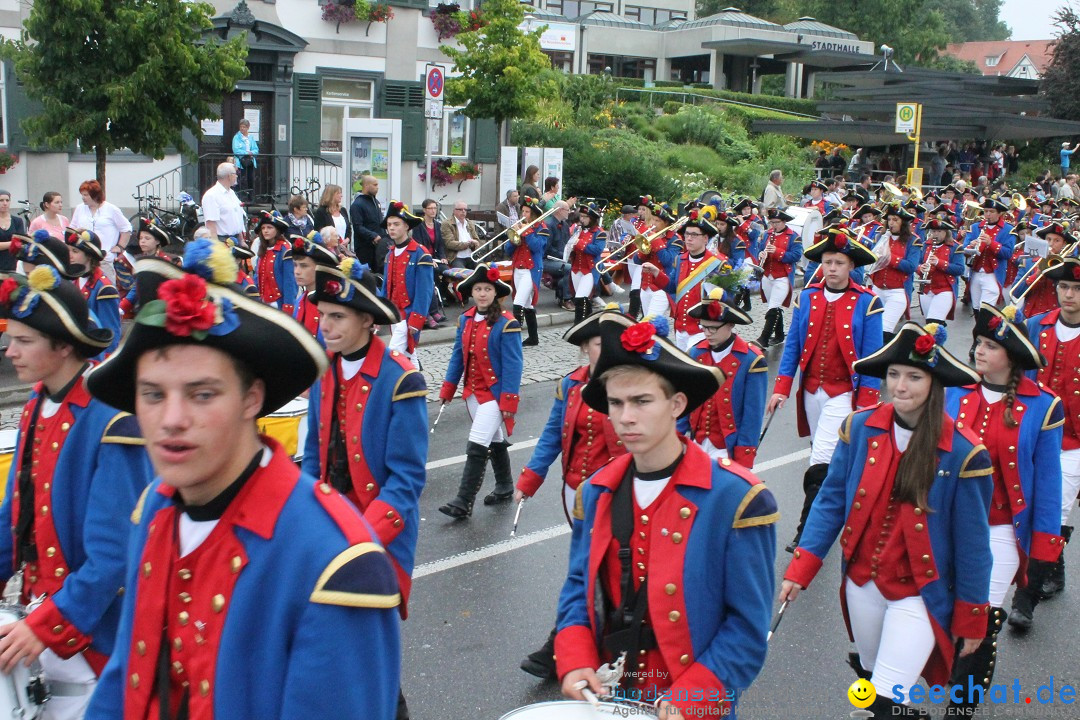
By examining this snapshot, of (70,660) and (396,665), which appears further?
(70,660)

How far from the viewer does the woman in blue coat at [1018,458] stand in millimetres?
5602

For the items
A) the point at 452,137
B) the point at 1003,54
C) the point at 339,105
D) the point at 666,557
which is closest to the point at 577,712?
the point at 666,557

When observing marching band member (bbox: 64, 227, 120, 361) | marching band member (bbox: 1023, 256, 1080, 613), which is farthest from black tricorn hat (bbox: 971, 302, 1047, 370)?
marching band member (bbox: 64, 227, 120, 361)

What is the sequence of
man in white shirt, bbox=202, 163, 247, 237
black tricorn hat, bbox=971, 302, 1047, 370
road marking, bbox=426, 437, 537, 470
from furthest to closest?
man in white shirt, bbox=202, 163, 247, 237 → road marking, bbox=426, 437, 537, 470 → black tricorn hat, bbox=971, 302, 1047, 370

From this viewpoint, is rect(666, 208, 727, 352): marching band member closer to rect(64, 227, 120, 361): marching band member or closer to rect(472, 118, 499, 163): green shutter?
rect(64, 227, 120, 361): marching band member

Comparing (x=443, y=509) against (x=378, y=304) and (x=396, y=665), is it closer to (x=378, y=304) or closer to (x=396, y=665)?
(x=378, y=304)

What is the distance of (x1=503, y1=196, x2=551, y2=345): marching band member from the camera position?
15453 mm

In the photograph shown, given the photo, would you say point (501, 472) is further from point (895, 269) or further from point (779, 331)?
point (779, 331)

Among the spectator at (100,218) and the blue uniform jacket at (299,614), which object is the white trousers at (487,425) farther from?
the spectator at (100,218)

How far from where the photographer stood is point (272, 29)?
71.7 ft

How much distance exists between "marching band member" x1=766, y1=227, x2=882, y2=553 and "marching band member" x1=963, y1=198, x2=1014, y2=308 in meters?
9.78

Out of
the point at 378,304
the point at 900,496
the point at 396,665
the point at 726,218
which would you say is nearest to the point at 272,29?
the point at 726,218

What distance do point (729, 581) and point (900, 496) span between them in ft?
4.77

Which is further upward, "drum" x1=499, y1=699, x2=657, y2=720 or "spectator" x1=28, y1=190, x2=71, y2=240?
"spectator" x1=28, y1=190, x2=71, y2=240
